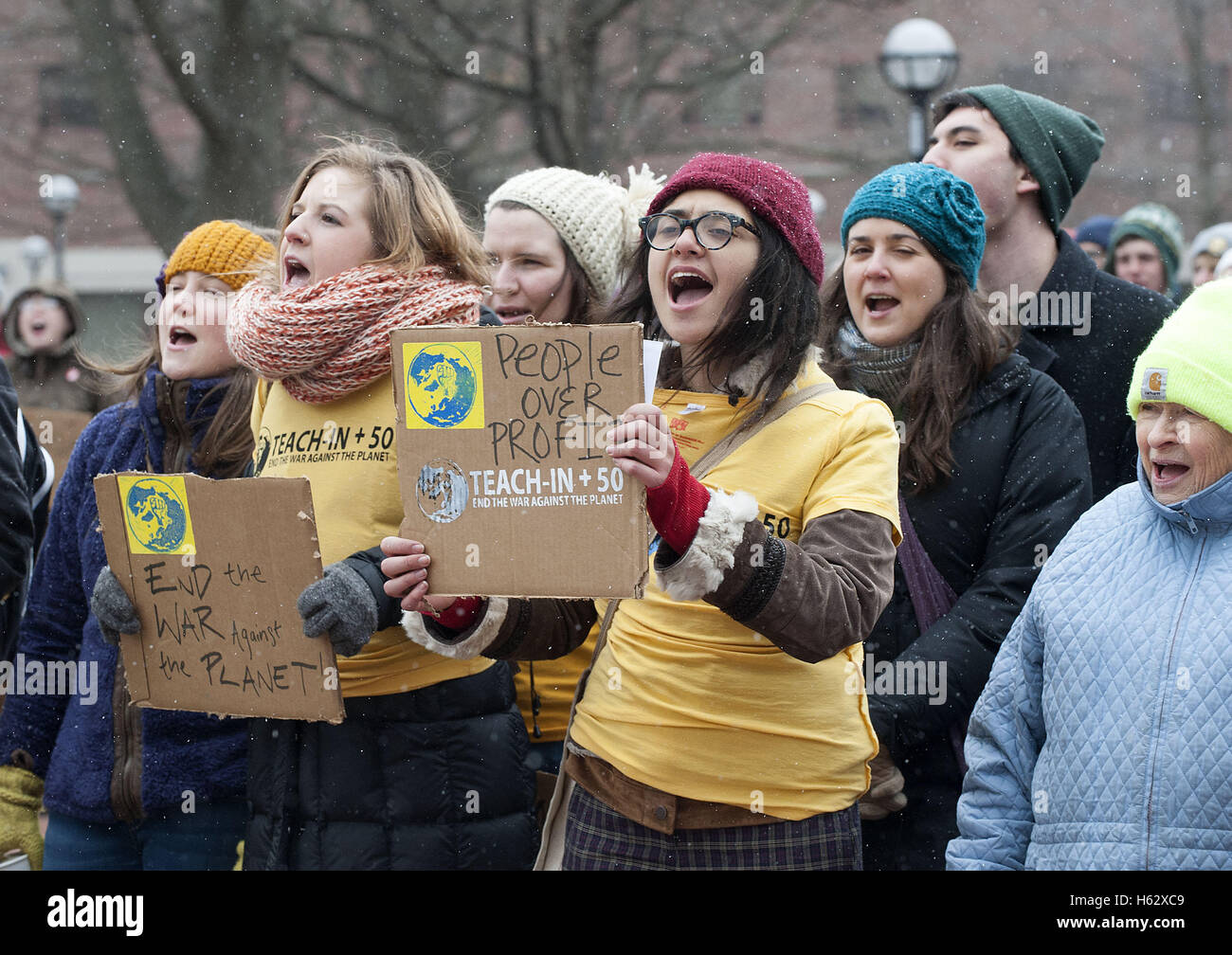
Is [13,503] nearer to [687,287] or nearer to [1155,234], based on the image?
[687,287]

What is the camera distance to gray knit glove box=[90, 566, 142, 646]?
3043 mm

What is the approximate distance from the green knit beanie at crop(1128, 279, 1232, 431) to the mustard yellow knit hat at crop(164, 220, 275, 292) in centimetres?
225

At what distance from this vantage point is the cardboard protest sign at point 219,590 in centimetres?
288

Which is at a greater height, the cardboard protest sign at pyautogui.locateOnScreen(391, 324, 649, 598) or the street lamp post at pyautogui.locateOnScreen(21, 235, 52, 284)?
the street lamp post at pyautogui.locateOnScreen(21, 235, 52, 284)

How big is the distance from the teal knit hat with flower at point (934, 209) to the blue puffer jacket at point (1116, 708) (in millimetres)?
954

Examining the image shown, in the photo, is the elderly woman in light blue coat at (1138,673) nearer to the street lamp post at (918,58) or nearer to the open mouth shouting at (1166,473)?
the open mouth shouting at (1166,473)

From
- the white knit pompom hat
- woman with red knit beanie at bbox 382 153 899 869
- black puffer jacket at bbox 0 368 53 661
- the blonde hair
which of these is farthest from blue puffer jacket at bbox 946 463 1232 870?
black puffer jacket at bbox 0 368 53 661

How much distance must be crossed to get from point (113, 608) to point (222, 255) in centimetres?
112

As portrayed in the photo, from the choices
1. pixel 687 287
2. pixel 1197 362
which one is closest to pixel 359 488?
pixel 687 287

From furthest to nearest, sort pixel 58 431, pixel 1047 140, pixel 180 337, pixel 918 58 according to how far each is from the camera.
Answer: pixel 918 58 < pixel 58 431 < pixel 1047 140 < pixel 180 337

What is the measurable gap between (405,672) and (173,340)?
1.18 meters

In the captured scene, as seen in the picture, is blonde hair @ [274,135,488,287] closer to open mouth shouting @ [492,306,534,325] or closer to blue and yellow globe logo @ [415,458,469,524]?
open mouth shouting @ [492,306,534,325]

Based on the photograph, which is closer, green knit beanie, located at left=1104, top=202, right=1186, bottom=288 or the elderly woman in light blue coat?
the elderly woman in light blue coat

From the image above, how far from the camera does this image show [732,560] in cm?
240
